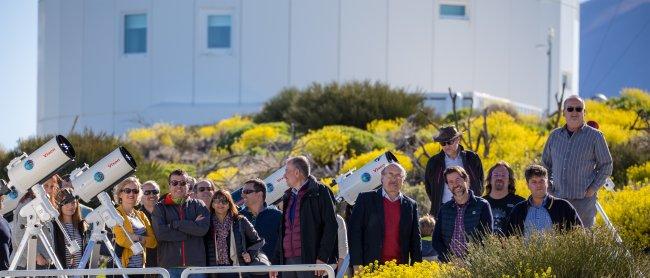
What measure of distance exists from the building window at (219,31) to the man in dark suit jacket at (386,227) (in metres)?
30.2

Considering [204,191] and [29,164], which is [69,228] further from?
[204,191]

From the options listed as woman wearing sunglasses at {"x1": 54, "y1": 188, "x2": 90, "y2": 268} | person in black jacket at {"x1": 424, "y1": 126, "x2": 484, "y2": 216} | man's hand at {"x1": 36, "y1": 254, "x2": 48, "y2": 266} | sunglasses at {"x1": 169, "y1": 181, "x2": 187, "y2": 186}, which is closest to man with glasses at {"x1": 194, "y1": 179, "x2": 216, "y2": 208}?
sunglasses at {"x1": 169, "y1": 181, "x2": 187, "y2": 186}

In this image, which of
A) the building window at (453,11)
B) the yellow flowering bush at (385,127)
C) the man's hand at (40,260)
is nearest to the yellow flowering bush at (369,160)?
the yellow flowering bush at (385,127)

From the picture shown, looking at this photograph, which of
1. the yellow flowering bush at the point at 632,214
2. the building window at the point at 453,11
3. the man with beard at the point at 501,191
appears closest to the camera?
the man with beard at the point at 501,191

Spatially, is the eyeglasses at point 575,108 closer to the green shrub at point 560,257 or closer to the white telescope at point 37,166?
the green shrub at point 560,257

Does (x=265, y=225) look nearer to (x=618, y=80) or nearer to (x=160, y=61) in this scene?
(x=160, y=61)

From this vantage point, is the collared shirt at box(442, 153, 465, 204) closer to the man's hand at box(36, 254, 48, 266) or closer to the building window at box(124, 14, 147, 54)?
the man's hand at box(36, 254, 48, 266)

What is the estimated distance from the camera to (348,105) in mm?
32000

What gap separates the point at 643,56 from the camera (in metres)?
71.5

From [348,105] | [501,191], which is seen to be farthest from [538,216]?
[348,105]

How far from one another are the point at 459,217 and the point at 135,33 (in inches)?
1298

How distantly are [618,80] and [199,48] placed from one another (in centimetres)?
3515

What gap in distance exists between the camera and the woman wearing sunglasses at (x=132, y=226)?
40.8 feet

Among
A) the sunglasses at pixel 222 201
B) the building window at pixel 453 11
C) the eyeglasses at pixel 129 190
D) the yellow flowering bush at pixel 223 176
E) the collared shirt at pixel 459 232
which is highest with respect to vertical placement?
the building window at pixel 453 11
